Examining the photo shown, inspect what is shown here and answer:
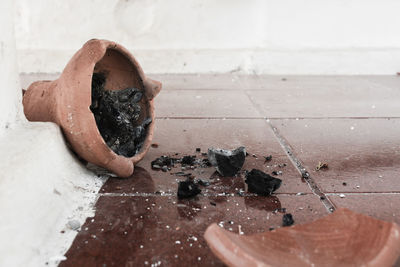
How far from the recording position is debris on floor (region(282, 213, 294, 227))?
1158 millimetres

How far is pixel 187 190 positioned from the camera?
1.30 meters

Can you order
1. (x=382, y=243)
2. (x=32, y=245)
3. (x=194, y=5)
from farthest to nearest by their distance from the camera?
(x=194, y=5) < (x=32, y=245) < (x=382, y=243)

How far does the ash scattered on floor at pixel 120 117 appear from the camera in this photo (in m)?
1.50

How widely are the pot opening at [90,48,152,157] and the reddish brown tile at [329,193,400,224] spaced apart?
0.74m

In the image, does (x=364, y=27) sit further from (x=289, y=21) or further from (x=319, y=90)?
(x=319, y=90)

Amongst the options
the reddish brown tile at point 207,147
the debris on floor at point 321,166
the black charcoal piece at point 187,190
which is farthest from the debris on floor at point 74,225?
the debris on floor at point 321,166

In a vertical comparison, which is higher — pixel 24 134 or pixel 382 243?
pixel 382 243

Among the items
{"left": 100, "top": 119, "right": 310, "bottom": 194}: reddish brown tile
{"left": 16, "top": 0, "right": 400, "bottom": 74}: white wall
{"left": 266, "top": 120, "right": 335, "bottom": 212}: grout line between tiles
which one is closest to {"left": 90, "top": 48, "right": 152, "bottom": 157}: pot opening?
{"left": 100, "top": 119, "right": 310, "bottom": 194}: reddish brown tile

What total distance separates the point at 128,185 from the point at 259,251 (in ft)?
2.03

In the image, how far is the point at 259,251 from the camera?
3.00 ft

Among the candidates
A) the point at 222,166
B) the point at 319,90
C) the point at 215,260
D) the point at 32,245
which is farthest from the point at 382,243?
the point at 319,90

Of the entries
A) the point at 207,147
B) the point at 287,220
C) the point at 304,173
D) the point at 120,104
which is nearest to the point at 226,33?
the point at 207,147

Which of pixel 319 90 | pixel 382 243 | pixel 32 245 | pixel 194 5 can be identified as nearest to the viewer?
pixel 382 243

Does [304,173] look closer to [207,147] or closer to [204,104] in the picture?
[207,147]
